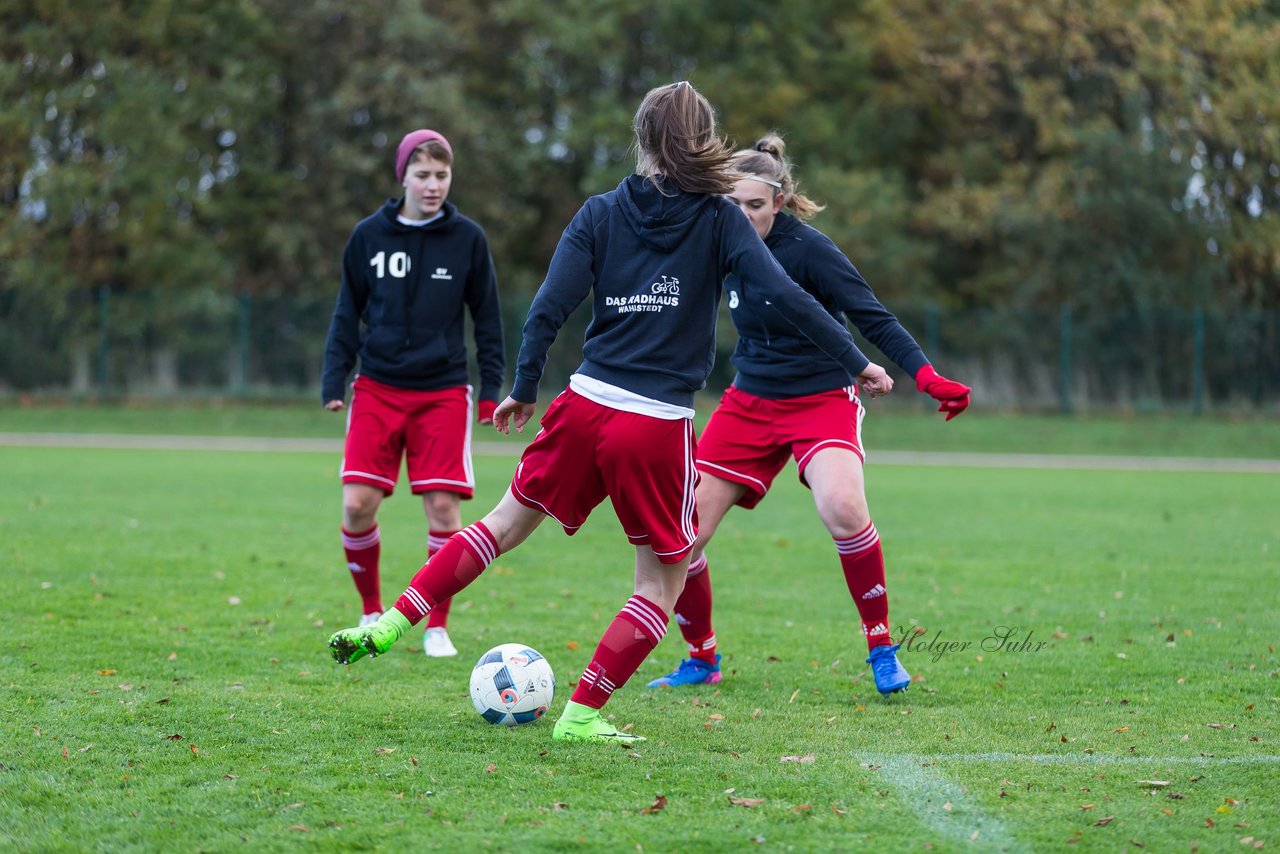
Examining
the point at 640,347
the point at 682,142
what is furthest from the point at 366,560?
the point at 682,142

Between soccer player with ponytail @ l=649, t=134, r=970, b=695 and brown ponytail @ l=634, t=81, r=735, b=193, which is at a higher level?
brown ponytail @ l=634, t=81, r=735, b=193

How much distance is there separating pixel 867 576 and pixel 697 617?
28.7 inches

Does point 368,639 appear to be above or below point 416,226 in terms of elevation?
below

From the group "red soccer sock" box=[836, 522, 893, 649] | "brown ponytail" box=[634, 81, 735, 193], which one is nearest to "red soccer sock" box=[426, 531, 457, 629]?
"red soccer sock" box=[836, 522, 893, 649]

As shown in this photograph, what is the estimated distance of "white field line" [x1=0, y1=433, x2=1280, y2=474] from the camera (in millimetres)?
19250

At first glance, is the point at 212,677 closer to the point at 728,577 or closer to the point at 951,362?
the point at 728,577

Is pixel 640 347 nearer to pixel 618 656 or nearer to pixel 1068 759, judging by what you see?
pixel 618 656

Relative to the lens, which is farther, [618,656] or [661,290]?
[618,656]

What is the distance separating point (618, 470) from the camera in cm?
452

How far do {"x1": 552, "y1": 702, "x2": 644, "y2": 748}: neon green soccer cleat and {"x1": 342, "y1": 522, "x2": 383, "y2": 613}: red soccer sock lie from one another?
7.16ft

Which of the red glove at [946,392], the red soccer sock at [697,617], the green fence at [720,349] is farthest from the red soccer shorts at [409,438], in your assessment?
the green fence at [720,349]

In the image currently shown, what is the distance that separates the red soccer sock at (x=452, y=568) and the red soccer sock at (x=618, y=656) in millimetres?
506

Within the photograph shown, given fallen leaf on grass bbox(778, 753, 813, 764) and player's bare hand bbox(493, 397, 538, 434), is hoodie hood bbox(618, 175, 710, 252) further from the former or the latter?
fallen leaf on grass bbox(778, 753, 813, 764)

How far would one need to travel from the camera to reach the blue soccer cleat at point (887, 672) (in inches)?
213
